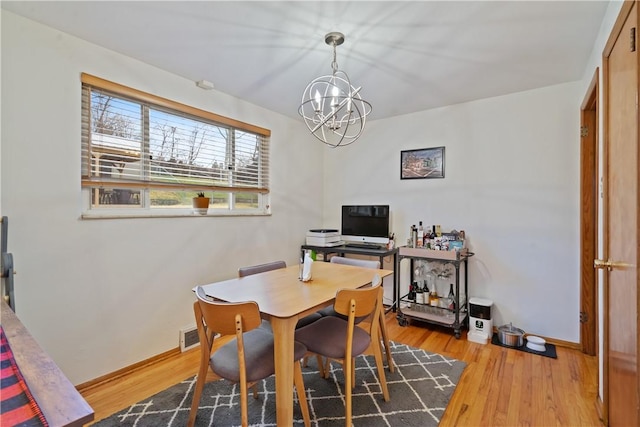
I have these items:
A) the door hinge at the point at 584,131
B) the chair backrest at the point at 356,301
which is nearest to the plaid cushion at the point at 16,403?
the chair backrest at the point at 356,301

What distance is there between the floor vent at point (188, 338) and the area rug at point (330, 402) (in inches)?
19.4

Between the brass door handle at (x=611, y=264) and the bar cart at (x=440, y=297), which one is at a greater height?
the brass door handle at (x=611, y=264)

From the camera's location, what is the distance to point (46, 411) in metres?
0.64

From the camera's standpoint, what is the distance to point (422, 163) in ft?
11.3

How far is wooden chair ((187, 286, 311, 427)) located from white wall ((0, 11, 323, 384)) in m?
1.01

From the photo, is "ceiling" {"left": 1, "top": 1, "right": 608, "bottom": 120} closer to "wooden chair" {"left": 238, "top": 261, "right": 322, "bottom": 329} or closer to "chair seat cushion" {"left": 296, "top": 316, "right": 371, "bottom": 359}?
"wooden chair" {"left": 238, "top": 261, "right": 322, "bottom": 329}

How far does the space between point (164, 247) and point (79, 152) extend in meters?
0.88

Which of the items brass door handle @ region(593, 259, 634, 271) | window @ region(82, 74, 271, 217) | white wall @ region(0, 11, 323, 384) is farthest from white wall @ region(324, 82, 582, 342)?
white wall @ region(0, 11, 323, 384)

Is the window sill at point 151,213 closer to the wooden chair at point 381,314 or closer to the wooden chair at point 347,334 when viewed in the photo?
the wooden chair at point 381,314

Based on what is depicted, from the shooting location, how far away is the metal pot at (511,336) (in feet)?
8.91

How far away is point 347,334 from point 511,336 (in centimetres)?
193

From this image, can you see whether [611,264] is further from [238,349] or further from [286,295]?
[238,349]

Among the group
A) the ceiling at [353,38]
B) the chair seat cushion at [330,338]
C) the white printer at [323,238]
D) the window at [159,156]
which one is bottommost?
the chair seat cushion at [330,338]

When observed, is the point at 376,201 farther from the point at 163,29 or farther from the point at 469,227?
the point at 163,29
